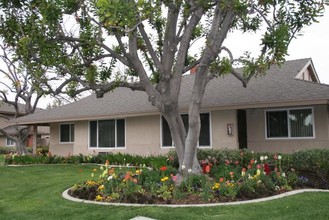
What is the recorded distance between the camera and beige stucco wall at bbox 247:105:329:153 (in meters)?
13.9

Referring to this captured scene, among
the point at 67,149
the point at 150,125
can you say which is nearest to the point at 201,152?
the point at 150,125

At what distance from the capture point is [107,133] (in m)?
20.2

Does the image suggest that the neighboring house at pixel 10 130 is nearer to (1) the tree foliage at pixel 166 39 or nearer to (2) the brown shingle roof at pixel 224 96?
(2) the brown shingle roof at pixel 224 96

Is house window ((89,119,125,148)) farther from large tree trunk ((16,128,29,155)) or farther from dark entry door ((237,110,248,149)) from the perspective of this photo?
large tree trunk ((16,128,29,155))

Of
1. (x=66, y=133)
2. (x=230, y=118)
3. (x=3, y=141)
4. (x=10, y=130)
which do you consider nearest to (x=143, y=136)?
(x=230, y=118)

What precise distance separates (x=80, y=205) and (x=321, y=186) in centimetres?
616

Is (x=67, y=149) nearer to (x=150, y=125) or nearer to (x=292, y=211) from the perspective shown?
(x=150, y=125)

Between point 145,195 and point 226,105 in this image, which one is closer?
point 145,195

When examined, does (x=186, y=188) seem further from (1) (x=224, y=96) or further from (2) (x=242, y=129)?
(2) (x=242, y=129)

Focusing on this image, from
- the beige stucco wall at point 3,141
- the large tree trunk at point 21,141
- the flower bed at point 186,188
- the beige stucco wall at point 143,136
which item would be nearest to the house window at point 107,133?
the beige stucco wall at point 143,136

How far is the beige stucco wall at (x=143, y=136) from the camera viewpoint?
A: 15.9 m

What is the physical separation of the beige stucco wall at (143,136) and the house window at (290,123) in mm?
1434

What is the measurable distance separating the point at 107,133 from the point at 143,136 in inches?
99.6

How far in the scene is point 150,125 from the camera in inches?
725
